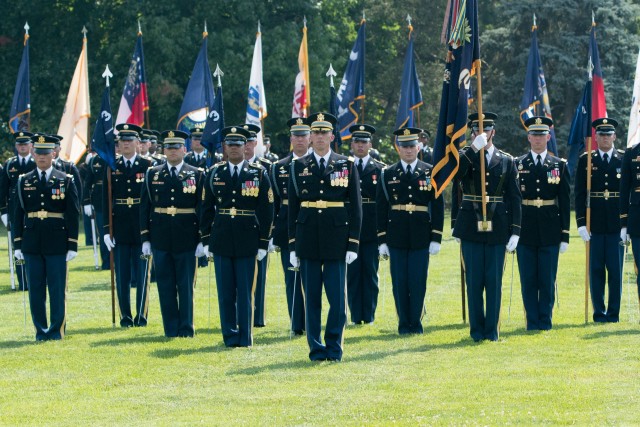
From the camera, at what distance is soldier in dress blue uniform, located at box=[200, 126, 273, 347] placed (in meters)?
13.0

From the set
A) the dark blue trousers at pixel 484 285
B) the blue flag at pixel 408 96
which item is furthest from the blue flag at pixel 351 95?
the dark blue trousers at pixel 484 285

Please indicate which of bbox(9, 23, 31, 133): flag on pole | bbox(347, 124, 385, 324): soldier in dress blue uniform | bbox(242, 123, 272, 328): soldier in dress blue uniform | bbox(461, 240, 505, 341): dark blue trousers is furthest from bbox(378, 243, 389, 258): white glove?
bbox(9, 23, 31, 133): flag on pole

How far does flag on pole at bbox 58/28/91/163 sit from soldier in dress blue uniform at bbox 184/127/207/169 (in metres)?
1.57

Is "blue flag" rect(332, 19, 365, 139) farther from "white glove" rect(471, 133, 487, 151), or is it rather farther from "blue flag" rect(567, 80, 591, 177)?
"white glove" rect(471, 133, 487, 151)

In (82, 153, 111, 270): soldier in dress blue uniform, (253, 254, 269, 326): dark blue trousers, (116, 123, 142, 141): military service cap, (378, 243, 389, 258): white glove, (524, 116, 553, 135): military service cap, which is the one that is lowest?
(253, 254, 269, 326): dark blue trousers

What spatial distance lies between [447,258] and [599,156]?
9.55m

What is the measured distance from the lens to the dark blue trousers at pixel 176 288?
14.0 m

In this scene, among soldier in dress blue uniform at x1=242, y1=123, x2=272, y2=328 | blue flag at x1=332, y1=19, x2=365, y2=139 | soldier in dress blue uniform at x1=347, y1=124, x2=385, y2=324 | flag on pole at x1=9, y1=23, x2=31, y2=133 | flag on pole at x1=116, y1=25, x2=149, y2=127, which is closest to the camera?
soldier in dress blue uniform at x1=242, y1=123, x2=272, y2=328

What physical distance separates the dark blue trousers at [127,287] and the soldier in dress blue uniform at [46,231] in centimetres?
115

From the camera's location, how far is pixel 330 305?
12.0m

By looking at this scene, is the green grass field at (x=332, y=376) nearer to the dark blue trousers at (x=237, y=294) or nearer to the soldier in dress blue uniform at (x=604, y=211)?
the dark blue trousers at (x=237, y=294)

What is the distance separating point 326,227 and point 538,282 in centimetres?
329

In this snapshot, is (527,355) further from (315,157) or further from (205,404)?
(205,404)

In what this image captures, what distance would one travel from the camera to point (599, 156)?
586 inches
